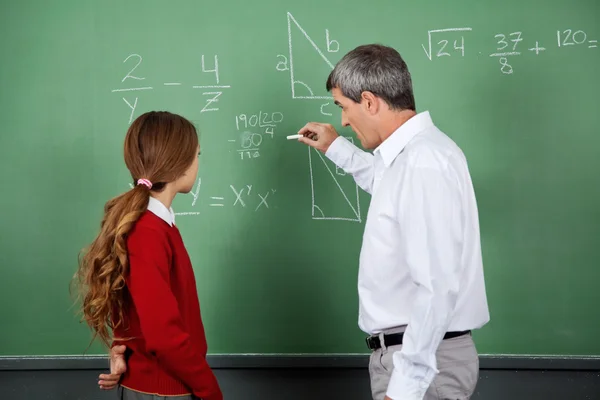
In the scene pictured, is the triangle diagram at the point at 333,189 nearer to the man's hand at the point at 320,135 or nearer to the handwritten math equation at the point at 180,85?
the man's hand at the point at 320,135

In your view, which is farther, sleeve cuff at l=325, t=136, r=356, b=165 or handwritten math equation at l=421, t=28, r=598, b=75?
handwritten math equation at l=421, t=28, r=598, b=75

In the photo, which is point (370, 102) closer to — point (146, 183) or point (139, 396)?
point (146, 183)

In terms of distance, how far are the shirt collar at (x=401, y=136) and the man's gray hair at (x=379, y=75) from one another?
0.05 m

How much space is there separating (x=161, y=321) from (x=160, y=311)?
0.07ft

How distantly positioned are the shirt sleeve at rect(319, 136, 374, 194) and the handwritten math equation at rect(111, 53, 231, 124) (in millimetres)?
534

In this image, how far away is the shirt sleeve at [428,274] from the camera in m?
1.38

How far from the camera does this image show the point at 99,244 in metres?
1.56

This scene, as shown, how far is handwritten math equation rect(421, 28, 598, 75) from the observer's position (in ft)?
7.70

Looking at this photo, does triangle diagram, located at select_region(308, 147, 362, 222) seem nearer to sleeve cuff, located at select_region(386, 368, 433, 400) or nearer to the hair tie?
the hair tie

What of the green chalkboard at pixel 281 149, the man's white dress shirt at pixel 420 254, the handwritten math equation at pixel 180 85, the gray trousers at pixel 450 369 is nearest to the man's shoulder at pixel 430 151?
the man's white dress shirt at pixel 420 254

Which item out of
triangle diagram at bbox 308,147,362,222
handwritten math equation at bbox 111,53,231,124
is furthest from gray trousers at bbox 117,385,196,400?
handwritten math equation at bbox 111,53,231,124

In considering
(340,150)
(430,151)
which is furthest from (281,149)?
(430,151)

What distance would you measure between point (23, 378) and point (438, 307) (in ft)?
5.84

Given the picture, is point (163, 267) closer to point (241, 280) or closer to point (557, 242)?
point (241, 280)
